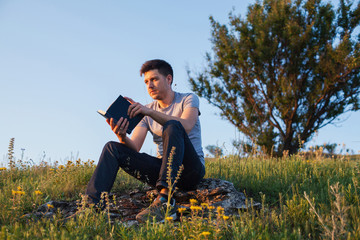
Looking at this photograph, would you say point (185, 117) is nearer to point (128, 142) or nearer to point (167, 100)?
point (167, 100)

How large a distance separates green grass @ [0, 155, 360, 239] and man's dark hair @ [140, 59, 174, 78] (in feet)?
5.55

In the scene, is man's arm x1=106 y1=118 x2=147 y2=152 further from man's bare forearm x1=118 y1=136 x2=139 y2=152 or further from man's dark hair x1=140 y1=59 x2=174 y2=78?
man's dark hair x1=140 y1=59 x2=174 y2=78

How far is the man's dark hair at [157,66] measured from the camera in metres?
4.37

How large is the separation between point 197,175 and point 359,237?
6.09 feet

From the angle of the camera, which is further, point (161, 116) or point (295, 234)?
point (161, 116)

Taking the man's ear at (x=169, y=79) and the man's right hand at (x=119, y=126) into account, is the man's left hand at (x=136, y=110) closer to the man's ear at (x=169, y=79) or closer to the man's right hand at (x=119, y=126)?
the man's right hand at (x=119, y=126)

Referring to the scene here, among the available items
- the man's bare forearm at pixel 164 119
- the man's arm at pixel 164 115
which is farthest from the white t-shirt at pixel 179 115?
the man's bare forearm at pixel 164 119

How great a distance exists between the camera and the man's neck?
4.46 metres

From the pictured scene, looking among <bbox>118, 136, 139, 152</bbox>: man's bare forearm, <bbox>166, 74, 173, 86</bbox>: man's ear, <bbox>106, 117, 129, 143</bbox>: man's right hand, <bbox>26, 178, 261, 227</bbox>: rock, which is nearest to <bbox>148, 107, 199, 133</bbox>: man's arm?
<bbox>106, 117, 129, 143</bbox>: man's right hand

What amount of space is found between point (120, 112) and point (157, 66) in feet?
3.13

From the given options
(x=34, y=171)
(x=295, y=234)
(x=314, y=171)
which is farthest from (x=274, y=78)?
(x=295, y=234)

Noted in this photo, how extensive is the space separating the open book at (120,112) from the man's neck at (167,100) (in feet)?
2.38

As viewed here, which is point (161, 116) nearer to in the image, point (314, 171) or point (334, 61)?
point (314, 171)

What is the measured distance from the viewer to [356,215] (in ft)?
9.80
